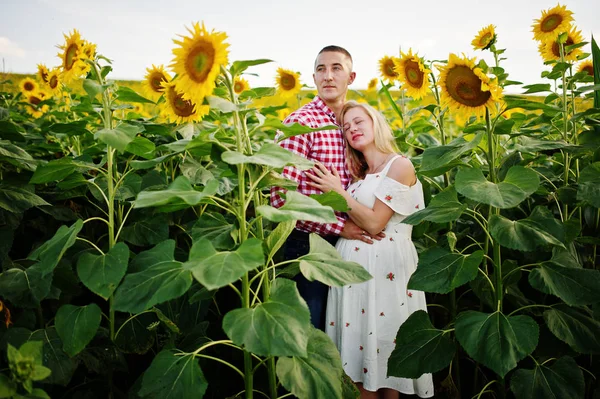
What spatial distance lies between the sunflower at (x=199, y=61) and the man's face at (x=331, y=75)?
1544mm

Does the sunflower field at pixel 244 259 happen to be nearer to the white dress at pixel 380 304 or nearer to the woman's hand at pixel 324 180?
the white dress at pixel 380 304

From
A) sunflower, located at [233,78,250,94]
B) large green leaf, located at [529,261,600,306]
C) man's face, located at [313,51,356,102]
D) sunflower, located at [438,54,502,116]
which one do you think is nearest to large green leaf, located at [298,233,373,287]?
large green leaf, located at [529,261,600,306]

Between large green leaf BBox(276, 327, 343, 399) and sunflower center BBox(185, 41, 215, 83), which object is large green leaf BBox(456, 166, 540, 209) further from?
sunflower center BBox(185, 41, 215, 83)

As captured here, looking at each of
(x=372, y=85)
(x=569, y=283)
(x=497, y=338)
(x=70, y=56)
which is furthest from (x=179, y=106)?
(x=372, y=85)

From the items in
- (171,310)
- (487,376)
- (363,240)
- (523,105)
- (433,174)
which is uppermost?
(523,105)

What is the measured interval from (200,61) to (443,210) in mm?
1190

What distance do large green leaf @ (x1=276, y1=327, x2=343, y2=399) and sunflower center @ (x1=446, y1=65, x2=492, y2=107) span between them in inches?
51.3

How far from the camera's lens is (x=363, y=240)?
269cm

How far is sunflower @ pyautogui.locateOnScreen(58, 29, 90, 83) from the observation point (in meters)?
2.26

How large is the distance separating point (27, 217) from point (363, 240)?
1.95m

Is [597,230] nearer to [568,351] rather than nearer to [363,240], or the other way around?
[568,351]

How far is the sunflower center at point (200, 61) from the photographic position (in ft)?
5.50

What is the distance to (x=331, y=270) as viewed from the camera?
170cm

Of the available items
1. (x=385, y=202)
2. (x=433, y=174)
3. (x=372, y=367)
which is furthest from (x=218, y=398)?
(x=433, y=174)
